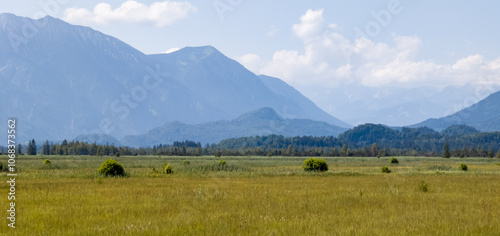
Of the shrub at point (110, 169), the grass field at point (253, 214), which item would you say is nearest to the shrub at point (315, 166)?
the shrub at point (110, 169)

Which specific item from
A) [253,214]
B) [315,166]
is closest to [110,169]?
[315,166]

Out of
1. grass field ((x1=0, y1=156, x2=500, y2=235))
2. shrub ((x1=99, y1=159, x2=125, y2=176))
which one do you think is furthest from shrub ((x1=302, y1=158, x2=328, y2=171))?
grass field ((x1=0, y1=156, x2=500, y2=235))

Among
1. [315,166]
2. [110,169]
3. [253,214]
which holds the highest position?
[110,169]

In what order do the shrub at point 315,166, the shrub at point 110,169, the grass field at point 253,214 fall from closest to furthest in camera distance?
the grass field at point 253,214, the shrub at point 110,169, the shrub at point 315,166

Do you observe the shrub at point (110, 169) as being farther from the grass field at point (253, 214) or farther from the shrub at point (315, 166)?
the shrub at point (315, 166)

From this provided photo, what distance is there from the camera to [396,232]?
13852 millimetres

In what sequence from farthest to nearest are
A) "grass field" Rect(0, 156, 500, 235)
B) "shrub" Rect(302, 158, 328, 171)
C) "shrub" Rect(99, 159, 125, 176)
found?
"shrub" Rect(302, 158, 328, 171), "shrub" Rect(99, 159, 125, 176), "grass field" Rect(0, 156, 500, 235)

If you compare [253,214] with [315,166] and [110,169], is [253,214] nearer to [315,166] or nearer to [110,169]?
[110,169]

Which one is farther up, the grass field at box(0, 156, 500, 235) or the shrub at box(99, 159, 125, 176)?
the shrub at box(99, 159, 125, 176)

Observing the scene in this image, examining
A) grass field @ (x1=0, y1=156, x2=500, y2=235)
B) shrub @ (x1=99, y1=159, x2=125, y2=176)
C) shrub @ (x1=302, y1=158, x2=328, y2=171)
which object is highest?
shrub @ (x1=99, y1=159, x2=125, y2=176)

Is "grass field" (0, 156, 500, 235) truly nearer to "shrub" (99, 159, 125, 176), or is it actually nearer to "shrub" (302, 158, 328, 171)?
"shrub" (99, 159, 125, 176)

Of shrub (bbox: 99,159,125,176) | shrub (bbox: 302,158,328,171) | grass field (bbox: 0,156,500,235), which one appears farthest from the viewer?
shrub (bbox: 302,158,328,171)

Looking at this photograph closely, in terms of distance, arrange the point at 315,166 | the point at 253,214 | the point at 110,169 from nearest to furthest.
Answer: the point at 253,214
the point at 110,169
the point at 315,166

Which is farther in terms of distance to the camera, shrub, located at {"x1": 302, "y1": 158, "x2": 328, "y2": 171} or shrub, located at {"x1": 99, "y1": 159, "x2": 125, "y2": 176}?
shrub, located at {"x1": 302, "y1": 158, "x2": 328, "y2": 171}
